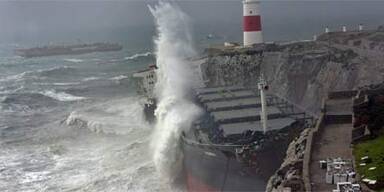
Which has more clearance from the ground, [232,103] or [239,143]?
[232,103]

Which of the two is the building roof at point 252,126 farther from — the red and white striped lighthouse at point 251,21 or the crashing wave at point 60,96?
the crashing wave at point 60,96

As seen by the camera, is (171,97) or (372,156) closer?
(372,156)

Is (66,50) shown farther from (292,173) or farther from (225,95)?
(292,173)

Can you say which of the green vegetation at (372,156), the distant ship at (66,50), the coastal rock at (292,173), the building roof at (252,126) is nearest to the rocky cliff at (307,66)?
the building roof at (252,126)

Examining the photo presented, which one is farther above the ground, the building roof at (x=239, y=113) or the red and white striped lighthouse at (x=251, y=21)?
the red and white striped lighthouse at (x=251, y=21)

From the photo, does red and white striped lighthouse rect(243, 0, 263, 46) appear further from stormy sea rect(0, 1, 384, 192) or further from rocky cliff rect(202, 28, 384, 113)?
stormy sea rect(0, 1, 384, 192)

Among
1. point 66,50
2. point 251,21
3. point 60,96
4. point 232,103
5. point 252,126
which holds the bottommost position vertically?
point 60,96

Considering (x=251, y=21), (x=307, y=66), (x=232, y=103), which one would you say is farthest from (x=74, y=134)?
(x=307, y=66)

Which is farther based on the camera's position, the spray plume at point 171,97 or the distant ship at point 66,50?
the distant ship at point 66,50
